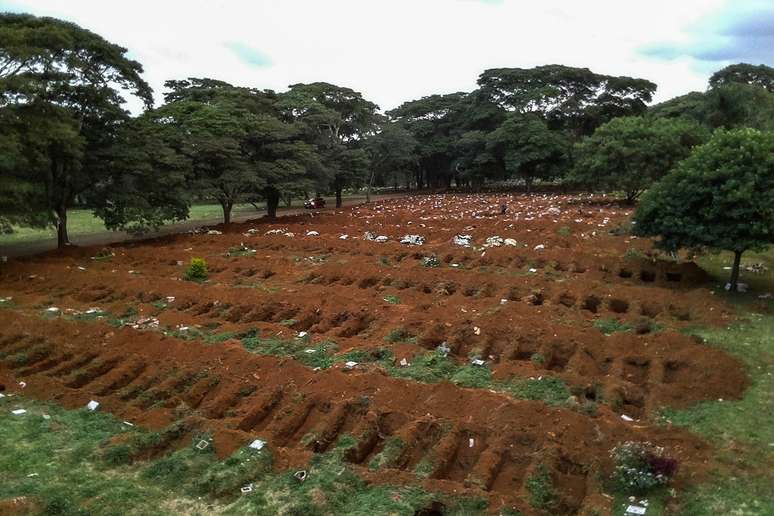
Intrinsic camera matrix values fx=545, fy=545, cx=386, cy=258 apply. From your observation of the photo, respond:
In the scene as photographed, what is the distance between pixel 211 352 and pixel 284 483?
12.7 feet

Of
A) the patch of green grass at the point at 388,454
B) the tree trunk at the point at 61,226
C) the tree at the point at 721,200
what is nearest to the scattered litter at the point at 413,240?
the tree at the point at 721,200

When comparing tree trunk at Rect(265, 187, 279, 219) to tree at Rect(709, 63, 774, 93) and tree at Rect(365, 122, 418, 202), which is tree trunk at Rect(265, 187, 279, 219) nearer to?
tree at Rect(365, 122, 418, 202)

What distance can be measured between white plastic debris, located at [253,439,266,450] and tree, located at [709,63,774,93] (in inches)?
2038

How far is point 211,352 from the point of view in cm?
909

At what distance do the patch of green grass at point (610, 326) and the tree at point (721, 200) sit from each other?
312 cm

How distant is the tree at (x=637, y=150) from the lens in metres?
26.1

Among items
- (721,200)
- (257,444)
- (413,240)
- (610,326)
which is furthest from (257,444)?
(413,240)

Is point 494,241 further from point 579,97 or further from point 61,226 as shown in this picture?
point 579,97

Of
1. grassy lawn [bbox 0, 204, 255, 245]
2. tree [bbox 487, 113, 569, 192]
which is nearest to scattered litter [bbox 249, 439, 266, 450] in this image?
grassy lawn [bbox 0, 204, 255, 245]

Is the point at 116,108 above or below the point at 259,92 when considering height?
below

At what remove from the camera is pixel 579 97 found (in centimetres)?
4597

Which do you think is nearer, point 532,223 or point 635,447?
point 635,447

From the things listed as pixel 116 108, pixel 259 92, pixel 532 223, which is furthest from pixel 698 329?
pixel 259 92

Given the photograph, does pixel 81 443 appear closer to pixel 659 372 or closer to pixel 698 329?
pixel 659 372
